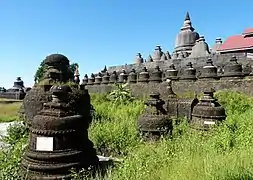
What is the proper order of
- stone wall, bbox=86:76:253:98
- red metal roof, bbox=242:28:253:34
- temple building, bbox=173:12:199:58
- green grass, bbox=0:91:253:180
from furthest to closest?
temple building, bbox=173:12:199:58, red metal roof, bbox=242:28:253:34, stone wall, bbox=86:76:253:98, green grass, bbox=0:91:253:180

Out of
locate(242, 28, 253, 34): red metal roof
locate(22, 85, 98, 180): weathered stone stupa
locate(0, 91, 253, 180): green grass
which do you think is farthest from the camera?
locate(242, 28, 253, 34): red metal roof

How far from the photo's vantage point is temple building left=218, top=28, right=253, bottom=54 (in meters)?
22.5

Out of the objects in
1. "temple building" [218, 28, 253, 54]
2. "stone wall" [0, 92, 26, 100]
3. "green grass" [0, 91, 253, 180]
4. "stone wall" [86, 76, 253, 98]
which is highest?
"temple building" [218, 28, 253, 54]

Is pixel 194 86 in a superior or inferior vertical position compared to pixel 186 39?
inferior

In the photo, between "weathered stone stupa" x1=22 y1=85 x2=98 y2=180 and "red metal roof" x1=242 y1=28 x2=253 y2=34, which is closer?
"weathered stone stupa" x1=22 y1=85 x2=98 y2=180

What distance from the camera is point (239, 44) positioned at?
23438 mm

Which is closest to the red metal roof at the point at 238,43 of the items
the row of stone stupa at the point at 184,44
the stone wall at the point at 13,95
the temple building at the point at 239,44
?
the temple building at the point at 239,44

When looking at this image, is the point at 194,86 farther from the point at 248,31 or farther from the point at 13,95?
the point at 13,95

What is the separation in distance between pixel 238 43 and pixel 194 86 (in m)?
11.8

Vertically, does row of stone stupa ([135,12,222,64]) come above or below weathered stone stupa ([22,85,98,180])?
above

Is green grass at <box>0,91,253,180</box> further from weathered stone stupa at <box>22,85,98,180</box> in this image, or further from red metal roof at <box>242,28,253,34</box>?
red metal roof at <box>242,28,253,34</box>

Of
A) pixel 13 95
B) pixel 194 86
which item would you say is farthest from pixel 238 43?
pixel 13 95

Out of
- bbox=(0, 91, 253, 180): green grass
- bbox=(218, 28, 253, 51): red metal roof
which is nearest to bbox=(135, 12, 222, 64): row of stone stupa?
bbox=(218, 28, 253, 51): red metal roof

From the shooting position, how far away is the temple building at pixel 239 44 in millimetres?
22484
